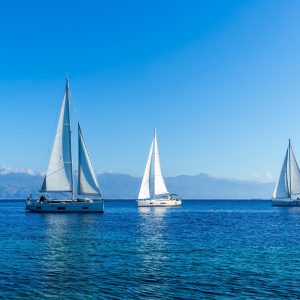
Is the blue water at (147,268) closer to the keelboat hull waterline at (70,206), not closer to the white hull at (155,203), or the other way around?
the keelboat hull waterline at (70,206)

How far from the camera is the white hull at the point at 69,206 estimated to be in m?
81.9

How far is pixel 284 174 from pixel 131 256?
109m

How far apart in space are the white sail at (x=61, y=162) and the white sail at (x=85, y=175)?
1999mm

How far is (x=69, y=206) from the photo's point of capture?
8181 centimetres

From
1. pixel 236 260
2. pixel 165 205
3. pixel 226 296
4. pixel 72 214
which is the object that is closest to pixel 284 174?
pixel 165 205

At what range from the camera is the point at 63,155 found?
3310 inches

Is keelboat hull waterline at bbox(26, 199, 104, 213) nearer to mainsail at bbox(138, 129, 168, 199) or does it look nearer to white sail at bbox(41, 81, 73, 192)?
white sail at bbox(41, 81, 73, 192)

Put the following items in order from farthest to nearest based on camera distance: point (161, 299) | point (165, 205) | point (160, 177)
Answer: point (165, 205) → point (160, 177) → point (161, 299)

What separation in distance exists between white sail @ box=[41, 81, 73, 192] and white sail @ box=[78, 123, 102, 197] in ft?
6.56

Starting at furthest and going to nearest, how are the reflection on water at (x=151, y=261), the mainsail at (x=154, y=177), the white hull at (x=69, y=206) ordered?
the mainsail at (x=154, y=177)
the white hull at (x=69, y=206)
the reflection on water at (x=151, y=261)

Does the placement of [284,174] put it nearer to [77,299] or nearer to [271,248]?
[271,248]

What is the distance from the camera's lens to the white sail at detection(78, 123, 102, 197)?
8412 cm

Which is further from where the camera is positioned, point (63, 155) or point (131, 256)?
point (63, 155)

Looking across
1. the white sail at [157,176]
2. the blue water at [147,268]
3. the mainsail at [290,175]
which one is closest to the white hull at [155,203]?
the white sail at [157,176]
